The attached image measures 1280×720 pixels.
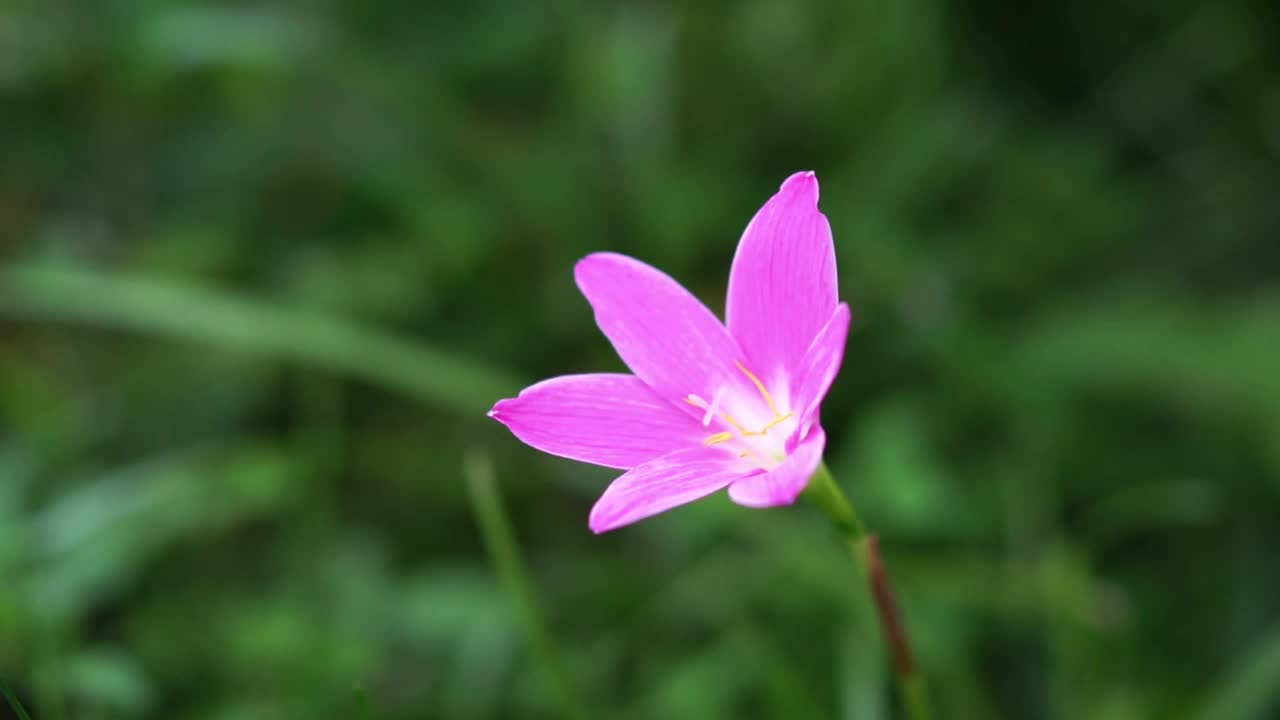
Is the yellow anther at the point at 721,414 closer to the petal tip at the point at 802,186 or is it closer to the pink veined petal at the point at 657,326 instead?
the pink veined petal at the point at 657,326

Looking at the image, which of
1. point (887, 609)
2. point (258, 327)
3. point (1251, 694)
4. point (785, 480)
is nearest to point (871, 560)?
point (887, 609)

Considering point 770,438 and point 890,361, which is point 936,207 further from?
point 770,438

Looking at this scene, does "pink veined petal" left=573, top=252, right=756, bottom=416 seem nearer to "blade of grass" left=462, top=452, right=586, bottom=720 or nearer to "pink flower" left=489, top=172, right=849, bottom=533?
"pink flower" left=489, top=172, right=849, bottom=533

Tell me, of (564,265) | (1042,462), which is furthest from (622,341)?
(564,265)

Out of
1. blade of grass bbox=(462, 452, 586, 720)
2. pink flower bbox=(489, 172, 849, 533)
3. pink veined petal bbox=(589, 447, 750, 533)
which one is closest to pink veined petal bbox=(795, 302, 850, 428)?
pink flower bbox=(489, 172, 849, 533)

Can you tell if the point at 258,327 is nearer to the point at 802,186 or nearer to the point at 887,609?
the point at 802,186

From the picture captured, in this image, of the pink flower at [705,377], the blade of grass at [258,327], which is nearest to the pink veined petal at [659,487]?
the pink flower at [705,377]
